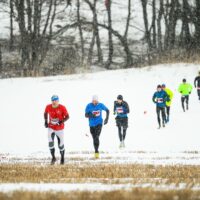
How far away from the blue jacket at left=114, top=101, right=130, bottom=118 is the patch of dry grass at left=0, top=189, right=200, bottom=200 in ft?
48.2

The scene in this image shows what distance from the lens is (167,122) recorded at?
28469mm

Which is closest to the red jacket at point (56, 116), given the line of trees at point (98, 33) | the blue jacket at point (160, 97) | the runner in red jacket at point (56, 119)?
the runner in red jacket at point (56, 119)

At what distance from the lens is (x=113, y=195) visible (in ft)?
19.9

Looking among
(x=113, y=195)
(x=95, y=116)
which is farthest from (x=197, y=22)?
(x=113, y=195)

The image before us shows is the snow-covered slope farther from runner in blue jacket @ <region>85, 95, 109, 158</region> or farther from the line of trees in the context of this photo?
the line of trees

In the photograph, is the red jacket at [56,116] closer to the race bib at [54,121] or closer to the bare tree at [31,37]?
the race bib at [54,121]

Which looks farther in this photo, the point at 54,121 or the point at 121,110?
the point at 121,110

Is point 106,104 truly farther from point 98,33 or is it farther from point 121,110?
point 98,33

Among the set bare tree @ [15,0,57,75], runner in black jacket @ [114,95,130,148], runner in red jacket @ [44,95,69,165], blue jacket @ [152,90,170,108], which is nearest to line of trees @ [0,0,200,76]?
bare tree @ [15,0,57,75]

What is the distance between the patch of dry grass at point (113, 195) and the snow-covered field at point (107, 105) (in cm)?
1106

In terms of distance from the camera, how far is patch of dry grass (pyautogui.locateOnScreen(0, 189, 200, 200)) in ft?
19.4

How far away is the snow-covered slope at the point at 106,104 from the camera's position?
81.1ft

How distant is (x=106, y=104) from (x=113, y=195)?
91.6 ft

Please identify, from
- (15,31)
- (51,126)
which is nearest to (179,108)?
(51,126)
